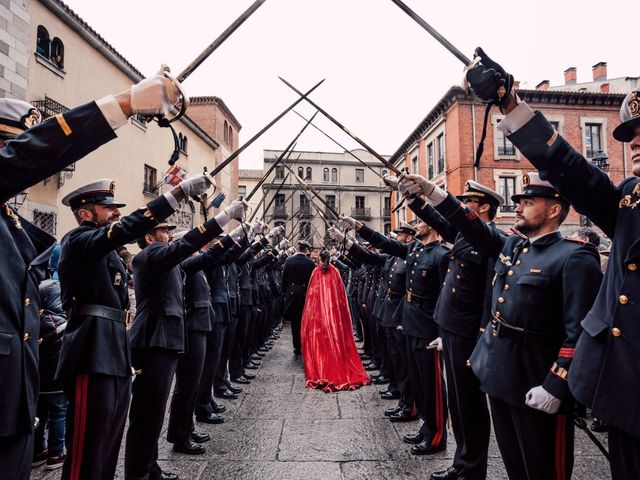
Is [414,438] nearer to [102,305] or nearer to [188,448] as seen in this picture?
[188,448]

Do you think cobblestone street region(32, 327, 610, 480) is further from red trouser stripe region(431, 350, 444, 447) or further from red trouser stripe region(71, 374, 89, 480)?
red trouser stripe region(71, 374, 89, 480)

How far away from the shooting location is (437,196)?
334 centimetres

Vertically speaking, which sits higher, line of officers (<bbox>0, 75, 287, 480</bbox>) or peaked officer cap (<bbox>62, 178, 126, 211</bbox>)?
peaked officer cap (<bbox>62, 178, 126, 211</bbox>)

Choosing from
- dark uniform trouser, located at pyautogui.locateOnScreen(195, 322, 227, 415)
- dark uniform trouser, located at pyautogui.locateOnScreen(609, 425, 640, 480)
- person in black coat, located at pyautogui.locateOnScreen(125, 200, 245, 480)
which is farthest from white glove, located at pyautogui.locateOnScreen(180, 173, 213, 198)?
dark uniform trouser, located at pyautogui.locateOnScreen(609, 425, 640, 480)

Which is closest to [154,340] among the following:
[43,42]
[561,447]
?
[561,447]

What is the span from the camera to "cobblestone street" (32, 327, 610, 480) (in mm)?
3992

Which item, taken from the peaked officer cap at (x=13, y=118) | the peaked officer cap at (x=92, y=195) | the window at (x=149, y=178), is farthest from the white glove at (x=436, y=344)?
the window at (x=149, y=178)

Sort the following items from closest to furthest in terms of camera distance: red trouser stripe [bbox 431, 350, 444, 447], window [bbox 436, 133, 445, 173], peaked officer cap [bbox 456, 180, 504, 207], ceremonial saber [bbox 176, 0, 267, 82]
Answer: ceremonial saber [bbox 176, 0, 267, 82], peaked officer cap [bbox 456, 180, 504, 207], red trouser stripe [bbox 431, 350, 444, 447], window [bbox 436, 133, 445, 173]

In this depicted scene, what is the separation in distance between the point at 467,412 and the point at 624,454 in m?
1.95

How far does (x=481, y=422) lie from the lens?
364 cm

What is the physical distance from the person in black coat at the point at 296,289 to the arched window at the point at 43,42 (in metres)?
8.22

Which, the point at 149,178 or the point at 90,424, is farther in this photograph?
the point at 149,178

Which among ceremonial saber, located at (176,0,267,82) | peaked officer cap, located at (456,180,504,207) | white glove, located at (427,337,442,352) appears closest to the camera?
ceremonial saber, located at (176,0,267,82)

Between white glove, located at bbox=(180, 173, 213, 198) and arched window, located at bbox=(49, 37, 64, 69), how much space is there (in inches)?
433
